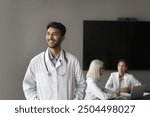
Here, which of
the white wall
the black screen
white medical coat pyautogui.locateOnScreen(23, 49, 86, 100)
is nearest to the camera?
white medical coat pyautogui.locateOnScreen(23, 49, 86, 100)

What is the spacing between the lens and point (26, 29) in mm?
1432

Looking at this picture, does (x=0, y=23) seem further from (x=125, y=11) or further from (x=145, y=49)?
(x=145, y=49)

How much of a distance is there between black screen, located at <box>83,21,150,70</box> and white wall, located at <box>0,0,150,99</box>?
0.49ft

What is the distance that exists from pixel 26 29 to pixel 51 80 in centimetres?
52

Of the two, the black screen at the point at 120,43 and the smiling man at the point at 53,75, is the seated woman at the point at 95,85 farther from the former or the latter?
the black screen at the point at 120,43

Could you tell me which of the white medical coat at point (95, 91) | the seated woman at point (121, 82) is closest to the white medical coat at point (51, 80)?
the white medical coat at point (95, 91)

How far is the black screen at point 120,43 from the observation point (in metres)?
1.67

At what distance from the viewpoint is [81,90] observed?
1.02 metres

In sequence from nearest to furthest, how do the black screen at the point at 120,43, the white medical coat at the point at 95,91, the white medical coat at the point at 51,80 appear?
1. the white medical coat at the point at 51,80
2. the white medical coat at the point at 95,91
3. the black screen at the point at 120,43

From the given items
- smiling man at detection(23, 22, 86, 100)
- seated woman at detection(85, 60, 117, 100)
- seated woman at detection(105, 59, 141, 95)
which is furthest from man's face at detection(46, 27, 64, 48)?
seated woman at detection(105, 59, 141, 95)

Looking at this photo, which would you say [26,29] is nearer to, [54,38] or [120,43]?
[54,38]

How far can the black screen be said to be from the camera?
167cm

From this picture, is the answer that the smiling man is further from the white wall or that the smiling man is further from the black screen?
the black screen

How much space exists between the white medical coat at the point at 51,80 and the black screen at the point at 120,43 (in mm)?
628
